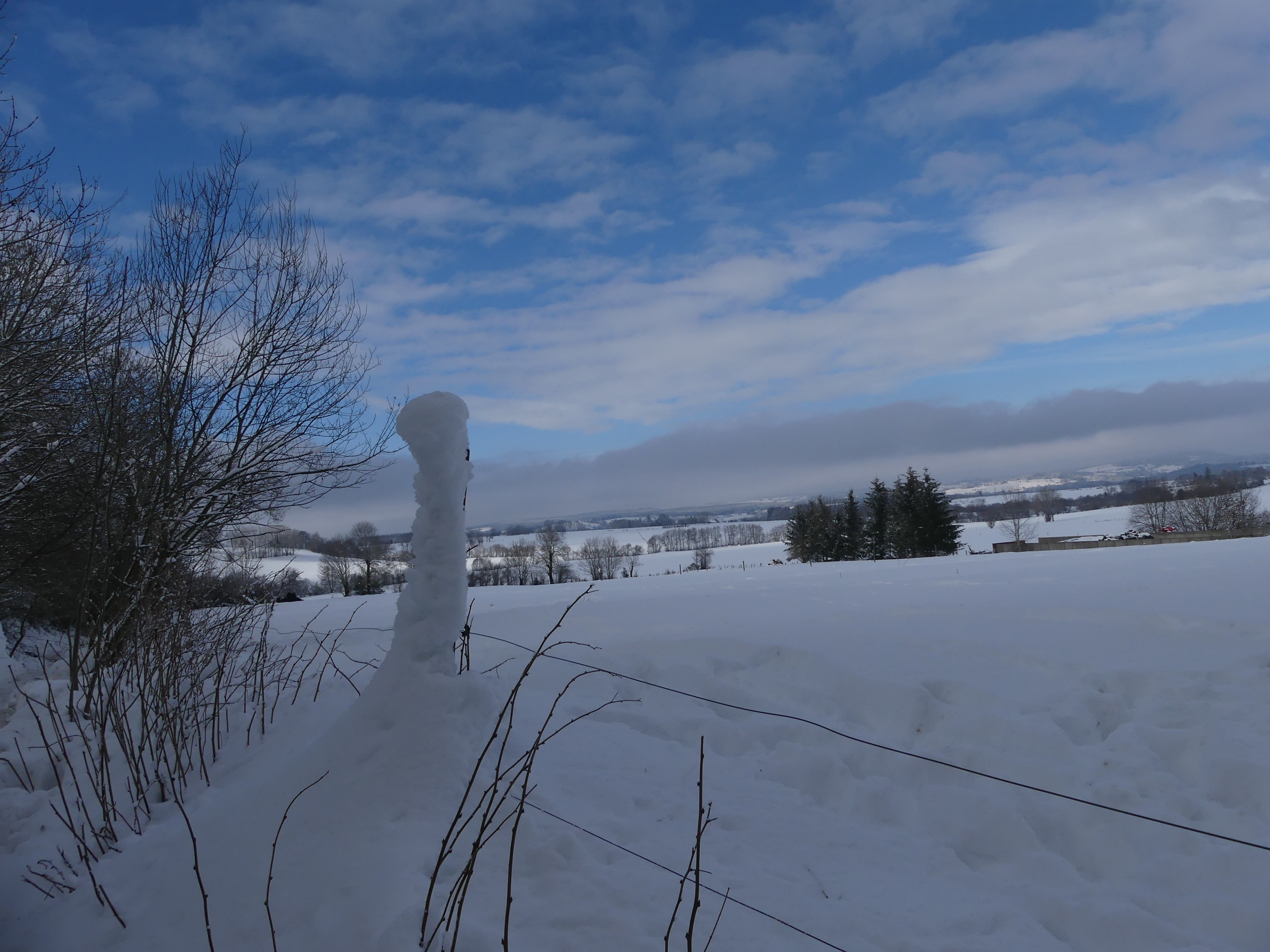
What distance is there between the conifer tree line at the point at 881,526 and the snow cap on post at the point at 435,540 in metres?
28.4

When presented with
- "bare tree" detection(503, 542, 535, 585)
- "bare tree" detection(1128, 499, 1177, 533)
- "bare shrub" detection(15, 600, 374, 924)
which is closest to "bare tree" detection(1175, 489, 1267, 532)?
"bare tree" detection(1128, 499, 1177, 533)

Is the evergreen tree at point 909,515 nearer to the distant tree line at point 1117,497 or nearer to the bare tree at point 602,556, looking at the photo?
the distant tree line at point 1117,497

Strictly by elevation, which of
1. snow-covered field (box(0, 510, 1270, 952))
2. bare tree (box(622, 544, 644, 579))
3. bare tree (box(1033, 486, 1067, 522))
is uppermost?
snow-covered field (box(0, 510, 1270, 952))

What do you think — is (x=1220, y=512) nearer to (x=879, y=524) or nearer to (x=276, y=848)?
(x=879, y=524)

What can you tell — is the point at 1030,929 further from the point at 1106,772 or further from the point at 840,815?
the point at 1106,772

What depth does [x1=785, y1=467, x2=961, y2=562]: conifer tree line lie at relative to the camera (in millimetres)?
33000

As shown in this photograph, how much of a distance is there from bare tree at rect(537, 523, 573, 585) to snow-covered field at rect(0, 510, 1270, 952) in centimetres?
4314

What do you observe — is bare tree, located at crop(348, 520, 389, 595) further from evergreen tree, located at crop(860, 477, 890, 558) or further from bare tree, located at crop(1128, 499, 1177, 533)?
bare tree, located at crop(1128, 499, 1177, 533)

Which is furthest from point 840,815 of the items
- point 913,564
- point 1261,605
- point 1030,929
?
point 913,564

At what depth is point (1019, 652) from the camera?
164 inches

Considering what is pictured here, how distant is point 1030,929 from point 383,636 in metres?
5.92

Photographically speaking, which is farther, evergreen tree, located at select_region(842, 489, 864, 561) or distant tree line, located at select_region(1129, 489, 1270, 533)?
distant tree line, located at select_region(1129, 489, 1270, 533)

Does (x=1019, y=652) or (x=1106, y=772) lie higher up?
(x=1019, y=652)

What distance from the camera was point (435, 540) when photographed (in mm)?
2775
